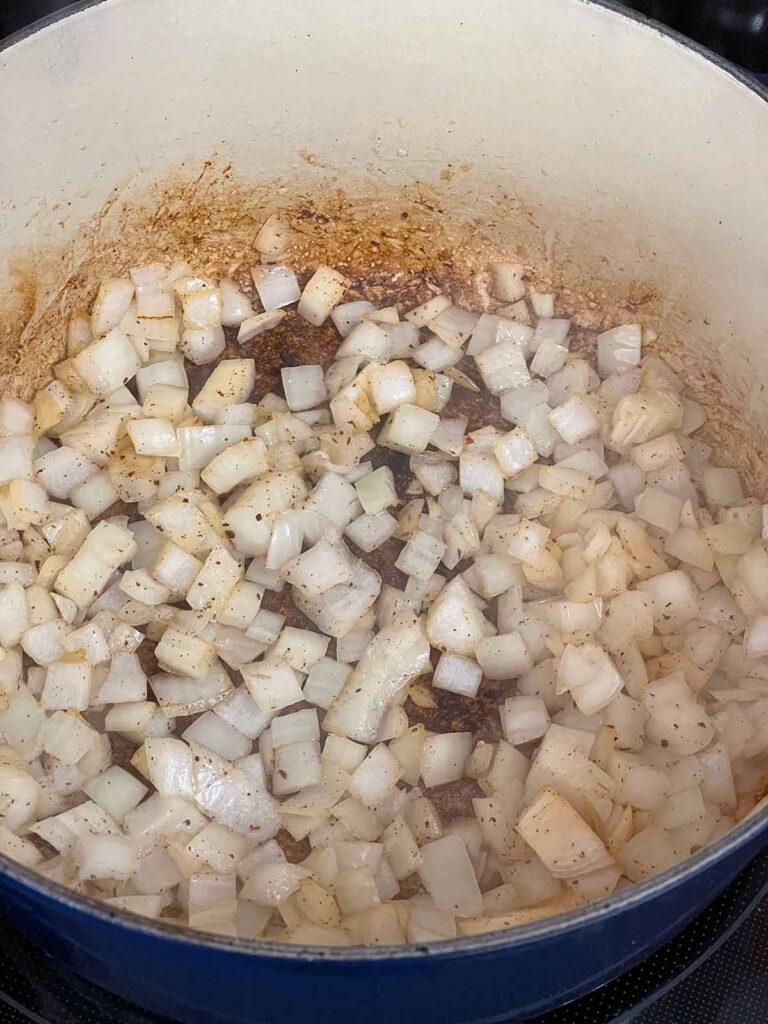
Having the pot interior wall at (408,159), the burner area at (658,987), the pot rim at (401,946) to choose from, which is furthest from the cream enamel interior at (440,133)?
the pot rim at (401,946)

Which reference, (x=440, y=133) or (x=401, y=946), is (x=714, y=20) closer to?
(x=440, y=133)

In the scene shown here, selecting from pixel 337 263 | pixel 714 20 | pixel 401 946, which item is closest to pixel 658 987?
pixel 401 946

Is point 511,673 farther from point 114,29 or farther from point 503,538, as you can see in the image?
point 114,29

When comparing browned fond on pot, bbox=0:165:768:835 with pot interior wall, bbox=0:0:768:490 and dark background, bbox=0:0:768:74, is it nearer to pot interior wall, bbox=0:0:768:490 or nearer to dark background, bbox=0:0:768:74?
pot interior wall, bbox=0:0:768:490

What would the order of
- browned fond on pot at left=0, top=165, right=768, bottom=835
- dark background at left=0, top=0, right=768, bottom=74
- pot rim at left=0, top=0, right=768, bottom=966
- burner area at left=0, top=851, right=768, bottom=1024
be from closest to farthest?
pot rim at left=0, top=0, right=768, bottom=966 → burner area at left=0, top=851, right=768, bottom=1024 → browned fond on pot at left=0, top=165, right=768, bottom=835 → dark background at left=0, top=0, right=768, bottom=74

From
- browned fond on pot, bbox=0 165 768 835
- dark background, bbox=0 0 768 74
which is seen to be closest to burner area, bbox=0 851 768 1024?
browned fond on pot, bbox=0 165 768 835

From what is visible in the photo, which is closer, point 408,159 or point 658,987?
point 658,987
